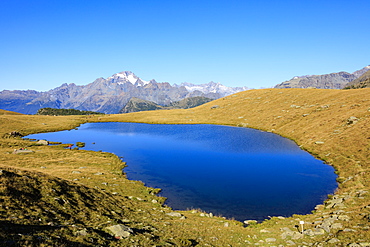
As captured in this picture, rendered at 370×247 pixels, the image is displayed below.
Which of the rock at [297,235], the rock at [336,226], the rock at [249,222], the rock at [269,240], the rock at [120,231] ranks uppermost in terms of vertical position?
the rock at [120,231]

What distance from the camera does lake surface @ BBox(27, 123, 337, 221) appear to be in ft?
103

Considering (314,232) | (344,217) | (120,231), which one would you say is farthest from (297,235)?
(120,231)

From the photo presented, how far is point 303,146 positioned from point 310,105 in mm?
50291

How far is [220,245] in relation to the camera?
18.5 meters

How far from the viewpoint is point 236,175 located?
1698 inches

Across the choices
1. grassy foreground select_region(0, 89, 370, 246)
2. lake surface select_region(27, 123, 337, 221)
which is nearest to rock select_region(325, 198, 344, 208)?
grassy foreground select_region(0, 89, 370, 246)

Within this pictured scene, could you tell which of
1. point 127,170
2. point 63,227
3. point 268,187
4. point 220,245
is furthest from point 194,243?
point 127,170

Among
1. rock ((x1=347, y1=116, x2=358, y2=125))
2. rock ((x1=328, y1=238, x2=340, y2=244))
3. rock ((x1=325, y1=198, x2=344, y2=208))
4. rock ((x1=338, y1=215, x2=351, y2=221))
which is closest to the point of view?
rock ((x1=328, y1=238, x2=340, y2=244))

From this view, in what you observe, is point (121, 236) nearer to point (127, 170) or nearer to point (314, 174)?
point (127, 170)

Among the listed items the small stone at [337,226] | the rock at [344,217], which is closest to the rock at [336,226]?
the small stone at [337,226]

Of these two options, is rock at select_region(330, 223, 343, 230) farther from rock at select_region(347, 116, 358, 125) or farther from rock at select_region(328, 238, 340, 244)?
rock at select_region(347, 116, 358, 125)

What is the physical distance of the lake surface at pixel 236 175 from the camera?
31406mm

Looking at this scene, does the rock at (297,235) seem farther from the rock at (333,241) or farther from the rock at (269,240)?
the rock at (333,241)

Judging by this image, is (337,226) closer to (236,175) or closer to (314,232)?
(314,232)
